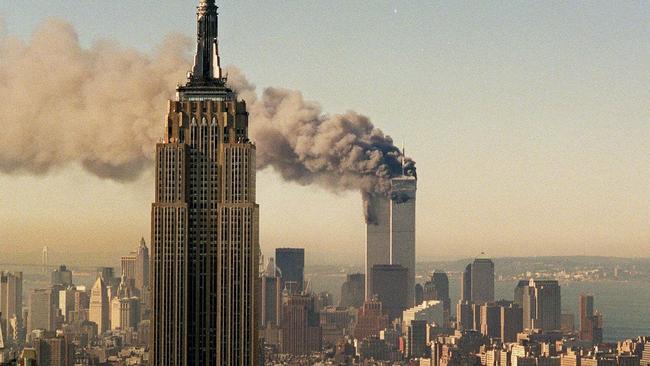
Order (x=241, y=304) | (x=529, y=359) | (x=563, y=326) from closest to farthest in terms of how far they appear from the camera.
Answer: (x=241, y=304), (x=529, y=359), (x=563, y=326)

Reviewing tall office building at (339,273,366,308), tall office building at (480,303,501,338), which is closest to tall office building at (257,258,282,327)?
tall office building at (339,273,366,308)

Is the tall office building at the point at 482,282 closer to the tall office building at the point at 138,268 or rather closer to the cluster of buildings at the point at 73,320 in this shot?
the cluster of buildings at the point at 73,320

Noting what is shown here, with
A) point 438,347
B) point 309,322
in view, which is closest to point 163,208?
point 309,322

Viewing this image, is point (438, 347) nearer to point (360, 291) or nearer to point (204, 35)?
point (360, 291)

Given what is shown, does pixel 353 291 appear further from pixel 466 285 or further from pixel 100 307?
pixel 100 307

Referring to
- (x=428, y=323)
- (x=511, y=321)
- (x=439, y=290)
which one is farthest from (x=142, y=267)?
(x=511, y=321)

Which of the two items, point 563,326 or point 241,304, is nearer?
point 241,304

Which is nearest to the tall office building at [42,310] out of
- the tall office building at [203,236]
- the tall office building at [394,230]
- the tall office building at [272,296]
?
the tall office building at [272,296]
